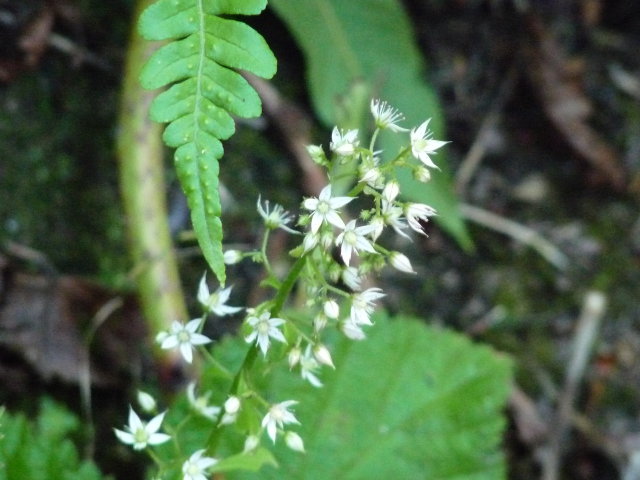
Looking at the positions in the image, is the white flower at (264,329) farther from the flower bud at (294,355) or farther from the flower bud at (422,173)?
the flower bud at (422,173)

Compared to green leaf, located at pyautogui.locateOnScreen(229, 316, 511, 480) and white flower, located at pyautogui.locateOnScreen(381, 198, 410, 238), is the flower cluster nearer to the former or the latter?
white flower, located at pyautogui.locateOnScreen(381, 198, 410, 238)

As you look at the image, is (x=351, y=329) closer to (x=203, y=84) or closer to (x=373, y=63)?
(x=203, y=84)

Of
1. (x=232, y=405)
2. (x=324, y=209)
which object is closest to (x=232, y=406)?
(x=232, y=405)

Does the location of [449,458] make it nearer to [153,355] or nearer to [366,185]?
[153,355]

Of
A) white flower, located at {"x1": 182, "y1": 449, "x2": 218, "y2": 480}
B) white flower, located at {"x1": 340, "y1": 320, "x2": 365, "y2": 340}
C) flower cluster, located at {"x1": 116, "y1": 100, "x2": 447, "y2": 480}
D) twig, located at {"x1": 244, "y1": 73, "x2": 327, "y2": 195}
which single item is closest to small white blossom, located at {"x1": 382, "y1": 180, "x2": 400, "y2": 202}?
flower cluster, located at {"x1": 116, "y1": 100, "x2": 447, "y2": 480}

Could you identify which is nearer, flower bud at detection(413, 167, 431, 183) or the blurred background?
flower bud at detection(413, 167, 431, 183)
